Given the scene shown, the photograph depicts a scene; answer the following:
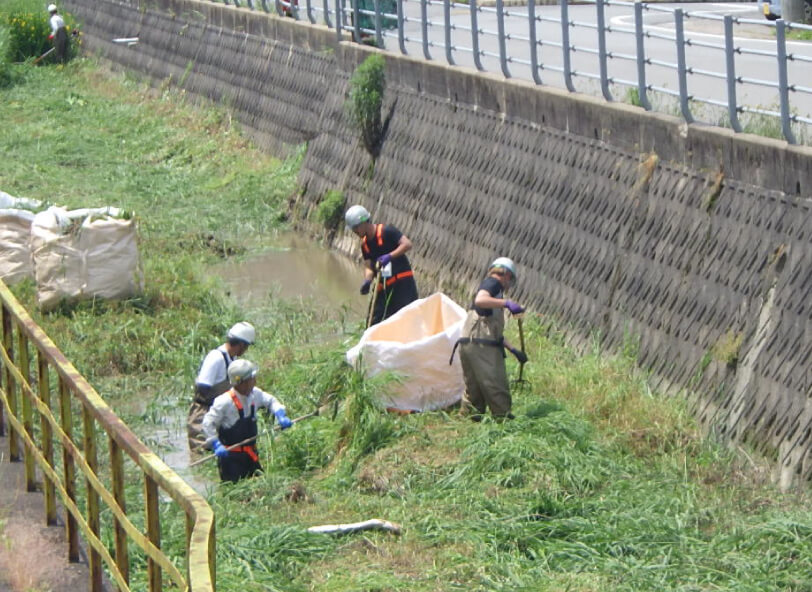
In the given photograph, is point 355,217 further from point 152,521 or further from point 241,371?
point 152,521

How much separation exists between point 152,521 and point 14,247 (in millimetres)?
9321

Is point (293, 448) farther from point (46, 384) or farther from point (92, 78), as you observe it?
point (92, 78)

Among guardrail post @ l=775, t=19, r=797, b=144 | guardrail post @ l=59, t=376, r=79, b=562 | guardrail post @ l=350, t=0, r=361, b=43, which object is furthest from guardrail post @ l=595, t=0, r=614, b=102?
guardrail post @ l=59, t=376, r=79, b=562

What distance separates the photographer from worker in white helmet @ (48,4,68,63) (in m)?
28.2

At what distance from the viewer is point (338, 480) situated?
8.84m

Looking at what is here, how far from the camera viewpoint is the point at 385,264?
11.4m

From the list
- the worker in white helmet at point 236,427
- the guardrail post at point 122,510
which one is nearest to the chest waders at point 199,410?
the worker in white helmet at point 236,427

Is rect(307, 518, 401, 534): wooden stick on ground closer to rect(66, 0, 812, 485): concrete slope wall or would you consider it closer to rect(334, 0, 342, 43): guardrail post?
rect(66, 0, 812, 485): concrete slope wall

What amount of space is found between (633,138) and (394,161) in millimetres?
4885

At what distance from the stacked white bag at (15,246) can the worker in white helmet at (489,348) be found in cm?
568

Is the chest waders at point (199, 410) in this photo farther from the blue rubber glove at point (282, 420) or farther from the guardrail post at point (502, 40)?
the guardrail post at point (502, 40)

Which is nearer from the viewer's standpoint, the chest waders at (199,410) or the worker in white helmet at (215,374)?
the worker in white helmet at (215,374)

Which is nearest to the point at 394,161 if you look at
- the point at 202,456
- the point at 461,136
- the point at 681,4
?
the point at 461,136

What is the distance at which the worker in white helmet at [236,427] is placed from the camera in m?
8.84
